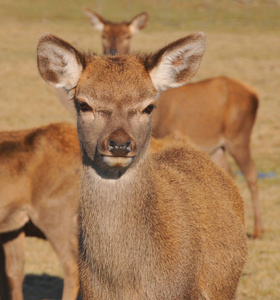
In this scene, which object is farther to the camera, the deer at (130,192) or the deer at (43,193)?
the deer at (43,193)

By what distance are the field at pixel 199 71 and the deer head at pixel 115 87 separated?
3.64 meters

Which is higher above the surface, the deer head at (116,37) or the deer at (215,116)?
the deer head at (116,37)

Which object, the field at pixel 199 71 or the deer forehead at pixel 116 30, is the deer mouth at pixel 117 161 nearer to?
the field at pixel 199 71

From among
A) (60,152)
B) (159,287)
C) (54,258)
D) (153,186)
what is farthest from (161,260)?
(54,258)

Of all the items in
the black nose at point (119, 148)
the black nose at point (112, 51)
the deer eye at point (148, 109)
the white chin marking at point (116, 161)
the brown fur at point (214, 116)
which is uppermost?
the deer eye at point (148, 109)

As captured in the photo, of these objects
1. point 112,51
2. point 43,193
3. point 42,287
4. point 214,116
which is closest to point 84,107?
point 43,193

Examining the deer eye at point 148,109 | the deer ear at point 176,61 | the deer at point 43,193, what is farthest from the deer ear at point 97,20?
the deer eye at point 148,109

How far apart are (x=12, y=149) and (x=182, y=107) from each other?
550 centimetres

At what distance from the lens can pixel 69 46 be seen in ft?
13.1

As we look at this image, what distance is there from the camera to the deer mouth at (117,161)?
11.8ft

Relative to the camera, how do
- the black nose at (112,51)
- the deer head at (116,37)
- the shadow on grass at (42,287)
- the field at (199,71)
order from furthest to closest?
the deer head at (116,37)
the black nose at (112,51)
the field at (199,71)
the shadow on grass at (42,287)

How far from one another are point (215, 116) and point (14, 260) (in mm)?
5647

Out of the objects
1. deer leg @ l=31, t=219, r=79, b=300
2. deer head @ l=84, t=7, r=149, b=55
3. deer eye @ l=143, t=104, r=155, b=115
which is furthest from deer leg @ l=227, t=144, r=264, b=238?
deer eye @ l=143, t=104, r=155, b=115

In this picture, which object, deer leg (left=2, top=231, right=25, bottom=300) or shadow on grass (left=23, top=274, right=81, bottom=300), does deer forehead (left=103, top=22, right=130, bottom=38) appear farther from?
deer leg (left=2, top=231, right=25, bottom=300)
